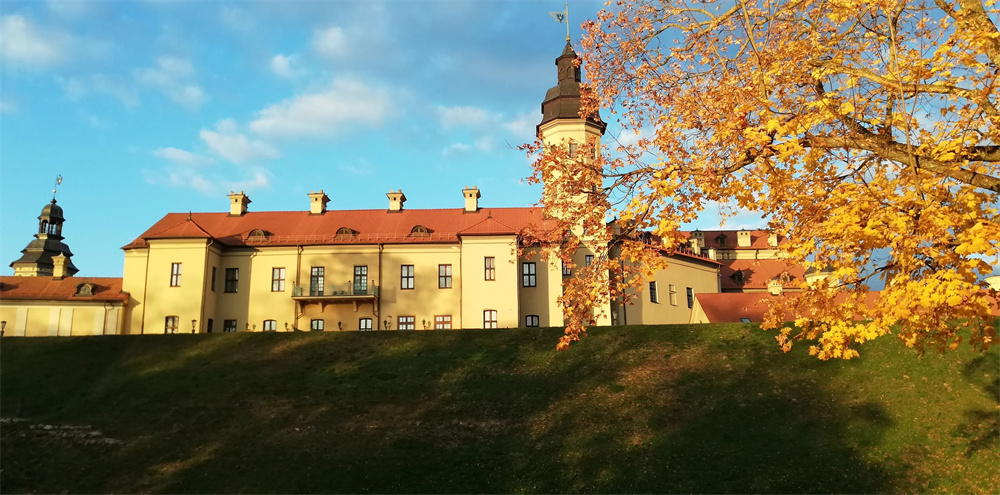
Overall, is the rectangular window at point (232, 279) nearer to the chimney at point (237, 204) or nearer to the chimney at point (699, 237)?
the chimney at point (237, 204)

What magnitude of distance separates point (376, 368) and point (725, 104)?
2126cm

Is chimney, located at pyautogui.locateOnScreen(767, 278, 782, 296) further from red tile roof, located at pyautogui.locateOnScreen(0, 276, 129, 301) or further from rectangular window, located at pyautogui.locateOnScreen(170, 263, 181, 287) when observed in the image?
red tile roof, located at pyautogui.locateOnScreen(0, 276, 129, 301)

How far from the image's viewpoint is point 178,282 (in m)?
43.8

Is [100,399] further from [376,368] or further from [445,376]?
[445,376]

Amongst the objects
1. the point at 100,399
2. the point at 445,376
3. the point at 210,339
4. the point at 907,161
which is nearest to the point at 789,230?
the point at 907,161

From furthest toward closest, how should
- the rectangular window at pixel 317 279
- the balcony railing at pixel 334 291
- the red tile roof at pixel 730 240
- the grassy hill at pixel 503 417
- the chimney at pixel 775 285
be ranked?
the red tile roof at pixel 730 240
the rectangular window at pixel 317 279
the balcony railing at pixel 334 291
the grassy hill at pixel 503 417
the chimney at pixel 775 285

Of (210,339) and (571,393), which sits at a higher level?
(210,339)

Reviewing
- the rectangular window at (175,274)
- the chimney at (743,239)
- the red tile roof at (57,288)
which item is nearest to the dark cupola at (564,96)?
the chimney at (743,239)

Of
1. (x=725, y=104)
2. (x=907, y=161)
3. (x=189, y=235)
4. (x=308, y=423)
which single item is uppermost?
(x=189, y=235)

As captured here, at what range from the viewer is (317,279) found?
4519 cm

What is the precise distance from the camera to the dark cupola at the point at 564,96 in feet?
149

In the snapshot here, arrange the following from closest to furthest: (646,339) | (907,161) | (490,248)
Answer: (907,161) < (646,339) < (490,248)

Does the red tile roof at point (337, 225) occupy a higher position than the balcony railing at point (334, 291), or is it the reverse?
the red tile roof at point (337, 225)

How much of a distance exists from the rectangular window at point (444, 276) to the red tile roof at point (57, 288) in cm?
1786
